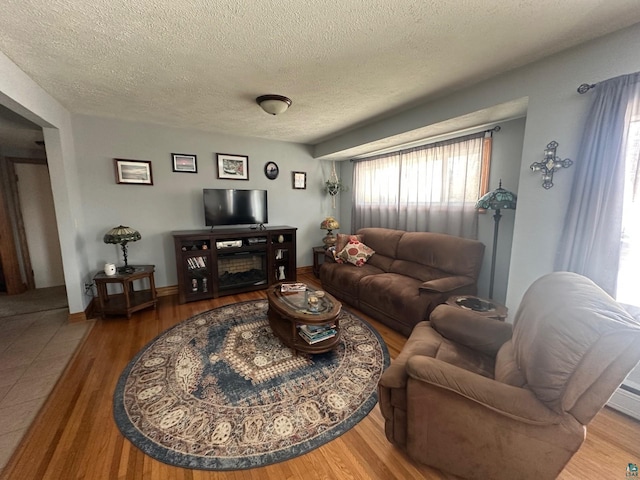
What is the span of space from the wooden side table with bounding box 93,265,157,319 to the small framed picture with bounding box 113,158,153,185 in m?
1.17

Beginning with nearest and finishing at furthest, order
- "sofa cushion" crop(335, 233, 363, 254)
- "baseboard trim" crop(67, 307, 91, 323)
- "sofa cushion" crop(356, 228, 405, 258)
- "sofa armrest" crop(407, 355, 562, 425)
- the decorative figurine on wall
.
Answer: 1. "sofa armrest" crop(407, 355, 562, 425)
2. the decorative figurine on wall
3. "baseboard trim" crop(67, 307, 91, 323)
4. "sofa cushion" crop(356, 228, 405, 258)
5. "sofa cushion" crop(335, 233, 363, 254)

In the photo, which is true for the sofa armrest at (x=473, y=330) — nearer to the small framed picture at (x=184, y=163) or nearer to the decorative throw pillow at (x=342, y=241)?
the decorative throw pillow at (x=342, y=241)

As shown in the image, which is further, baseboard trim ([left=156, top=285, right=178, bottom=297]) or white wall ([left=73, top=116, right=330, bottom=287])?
baseboard trim ([left=156, top=285, right=178, bottom=297])

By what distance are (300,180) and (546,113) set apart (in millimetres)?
3504

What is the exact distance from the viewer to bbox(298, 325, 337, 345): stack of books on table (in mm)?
2258

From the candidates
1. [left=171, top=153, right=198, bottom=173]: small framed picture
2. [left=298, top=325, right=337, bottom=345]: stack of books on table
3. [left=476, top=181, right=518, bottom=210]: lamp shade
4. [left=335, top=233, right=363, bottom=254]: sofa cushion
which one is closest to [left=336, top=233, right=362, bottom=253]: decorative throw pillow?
[left=335, top=233, right=363, bottom=254]: sofa cushion

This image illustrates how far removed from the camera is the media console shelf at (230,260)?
3488mm

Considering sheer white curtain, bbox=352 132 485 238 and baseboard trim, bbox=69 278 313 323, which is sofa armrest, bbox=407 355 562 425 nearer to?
sheer white curtain, bbox=352 132 485 238

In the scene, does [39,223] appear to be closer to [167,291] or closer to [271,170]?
[167,291]

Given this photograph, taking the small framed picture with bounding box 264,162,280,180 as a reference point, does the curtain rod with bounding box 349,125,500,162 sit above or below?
above

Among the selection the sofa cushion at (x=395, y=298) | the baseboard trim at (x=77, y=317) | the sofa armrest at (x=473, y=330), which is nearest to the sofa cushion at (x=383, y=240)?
the sofa cushion at (x=395, y=298)

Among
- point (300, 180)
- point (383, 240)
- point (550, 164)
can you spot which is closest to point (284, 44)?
point (550, 164)

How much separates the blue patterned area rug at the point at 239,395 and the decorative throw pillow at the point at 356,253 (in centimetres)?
123

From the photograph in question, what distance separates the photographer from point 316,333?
7.52ft
